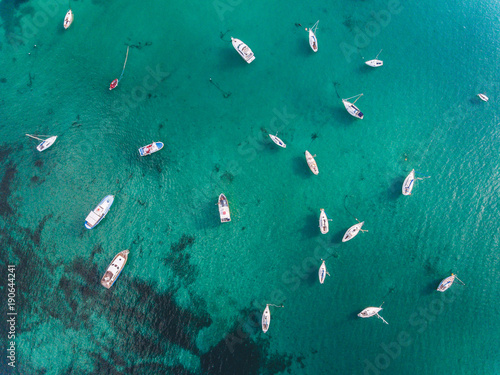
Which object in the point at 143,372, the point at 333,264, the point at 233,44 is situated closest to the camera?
the point at 143,372

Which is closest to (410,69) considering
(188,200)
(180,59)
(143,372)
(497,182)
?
(497,182)

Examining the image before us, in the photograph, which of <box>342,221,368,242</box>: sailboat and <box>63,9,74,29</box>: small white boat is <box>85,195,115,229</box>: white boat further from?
<box>342,221,368,242</box>: sailboat

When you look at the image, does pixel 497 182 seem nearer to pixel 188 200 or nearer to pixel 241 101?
pixel 241 101

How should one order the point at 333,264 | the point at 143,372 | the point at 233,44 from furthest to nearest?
1. the point at 233,44
2. the point at 333,264
3. the point at 143,372

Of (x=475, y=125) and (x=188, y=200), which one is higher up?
(x=475, y=125)

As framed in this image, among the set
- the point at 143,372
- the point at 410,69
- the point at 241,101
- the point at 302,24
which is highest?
the point at 302,24

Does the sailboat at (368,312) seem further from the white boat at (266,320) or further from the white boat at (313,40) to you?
the white boat at (313,40)

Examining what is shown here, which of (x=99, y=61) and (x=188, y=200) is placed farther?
(x=99, y=61)
